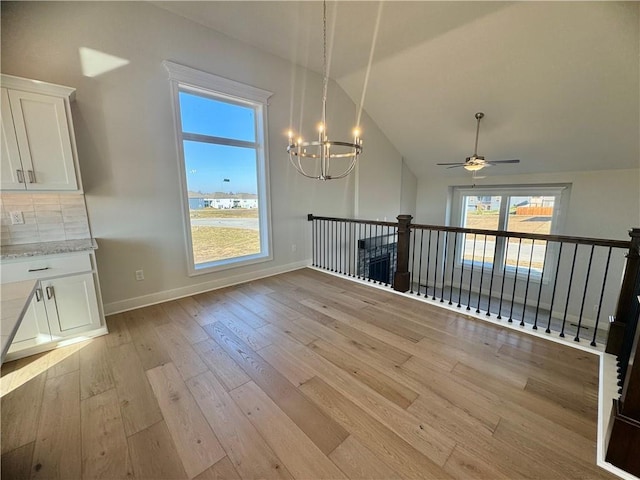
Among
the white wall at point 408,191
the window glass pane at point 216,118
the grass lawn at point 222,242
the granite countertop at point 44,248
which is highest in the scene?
the window glass pane at point 216,118

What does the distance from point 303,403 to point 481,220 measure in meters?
6.50

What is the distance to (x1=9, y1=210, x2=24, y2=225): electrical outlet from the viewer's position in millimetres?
2410

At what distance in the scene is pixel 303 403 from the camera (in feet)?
5.60

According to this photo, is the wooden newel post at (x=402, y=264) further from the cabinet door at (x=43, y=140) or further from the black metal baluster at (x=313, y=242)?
the cabinet door at (x=43, y=140)

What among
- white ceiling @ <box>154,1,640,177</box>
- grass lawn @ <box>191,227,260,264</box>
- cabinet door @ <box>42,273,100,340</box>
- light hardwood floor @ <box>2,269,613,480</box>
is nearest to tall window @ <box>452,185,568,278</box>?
white ceiling @ <box>154,1,640,177</box>

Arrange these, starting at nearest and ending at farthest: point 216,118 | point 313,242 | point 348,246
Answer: point 216,118 < point 313,242 < point 348,246

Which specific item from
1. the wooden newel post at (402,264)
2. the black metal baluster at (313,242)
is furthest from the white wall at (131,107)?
the wooden newel post at (402,264)

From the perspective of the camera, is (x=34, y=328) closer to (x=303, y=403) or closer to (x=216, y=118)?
(x=303, y=403)

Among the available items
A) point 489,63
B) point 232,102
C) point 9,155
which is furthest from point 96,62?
point 489,63

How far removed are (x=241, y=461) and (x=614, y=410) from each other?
1.94m

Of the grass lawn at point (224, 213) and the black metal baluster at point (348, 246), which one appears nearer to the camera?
the grass lawn at point (224, 213)

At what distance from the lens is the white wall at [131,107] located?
2.44 metres

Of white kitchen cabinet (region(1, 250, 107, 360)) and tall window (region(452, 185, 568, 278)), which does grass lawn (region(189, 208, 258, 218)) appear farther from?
tall window (region(452, 185, 568, 278))

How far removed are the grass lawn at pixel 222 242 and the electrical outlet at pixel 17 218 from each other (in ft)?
4.96
